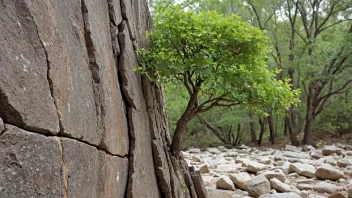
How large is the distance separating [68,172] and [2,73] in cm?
87

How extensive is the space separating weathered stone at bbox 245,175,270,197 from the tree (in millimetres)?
3175

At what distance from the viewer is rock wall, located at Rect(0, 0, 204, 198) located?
5.26 ft

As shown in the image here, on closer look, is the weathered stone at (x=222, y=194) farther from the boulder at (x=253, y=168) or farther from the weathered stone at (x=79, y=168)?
the weathered stone at (x=79, y=168)

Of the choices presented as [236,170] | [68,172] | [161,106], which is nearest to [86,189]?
[68,172]

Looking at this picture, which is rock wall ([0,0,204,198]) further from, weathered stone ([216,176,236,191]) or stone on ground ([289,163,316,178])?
stone on ground ([289,163,316,178])

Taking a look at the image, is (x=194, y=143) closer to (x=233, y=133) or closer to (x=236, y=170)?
(x=233, y=133)

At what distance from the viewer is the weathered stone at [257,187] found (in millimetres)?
7246

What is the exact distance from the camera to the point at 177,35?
4402 mm

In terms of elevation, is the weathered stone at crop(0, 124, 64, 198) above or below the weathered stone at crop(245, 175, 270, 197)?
above

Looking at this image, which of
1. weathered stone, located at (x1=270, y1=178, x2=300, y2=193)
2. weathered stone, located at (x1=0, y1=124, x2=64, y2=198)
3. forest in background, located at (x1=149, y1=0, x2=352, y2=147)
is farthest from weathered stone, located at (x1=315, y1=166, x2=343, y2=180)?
weathered stone, located at (x1=0, y1=124, x2=64, y2=198)

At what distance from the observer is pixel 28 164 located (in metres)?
1.65

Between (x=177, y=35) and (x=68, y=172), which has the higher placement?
(x=177, y=35)

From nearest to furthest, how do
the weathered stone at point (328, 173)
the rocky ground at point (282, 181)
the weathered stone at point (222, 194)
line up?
1. the weathered stone at point (222, 194)
2. the rocky ground at point (282, 181)
3. the weathered stone at point (328, 173)

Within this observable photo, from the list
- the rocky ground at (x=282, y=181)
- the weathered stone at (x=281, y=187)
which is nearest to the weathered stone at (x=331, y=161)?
the rocky ground at (x=282, y=181)
